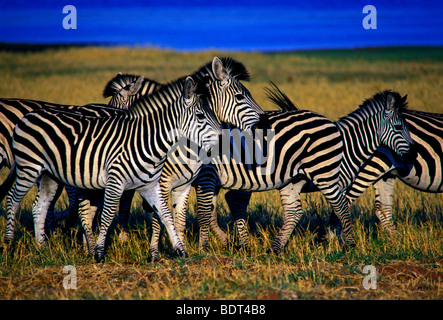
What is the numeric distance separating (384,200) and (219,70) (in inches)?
135

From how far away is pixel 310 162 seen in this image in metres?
7.06

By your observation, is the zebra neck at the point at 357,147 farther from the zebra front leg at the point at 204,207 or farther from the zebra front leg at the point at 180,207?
the zebra front leg at the point at 180,207

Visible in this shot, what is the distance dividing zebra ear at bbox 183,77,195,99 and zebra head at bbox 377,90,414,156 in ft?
9.97

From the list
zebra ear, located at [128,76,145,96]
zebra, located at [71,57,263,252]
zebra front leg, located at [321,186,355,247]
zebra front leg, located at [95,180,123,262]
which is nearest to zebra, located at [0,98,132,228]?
zebra ear, located at [128,76,145,96]

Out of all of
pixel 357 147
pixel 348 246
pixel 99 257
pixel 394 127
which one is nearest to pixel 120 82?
pixel 99 257

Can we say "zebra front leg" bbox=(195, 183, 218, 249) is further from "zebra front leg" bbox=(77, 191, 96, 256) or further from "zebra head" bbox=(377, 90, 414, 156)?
"zebra head" bbox=(377, 90, 414, 156)

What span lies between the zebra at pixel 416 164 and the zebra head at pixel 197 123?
8.95 ft

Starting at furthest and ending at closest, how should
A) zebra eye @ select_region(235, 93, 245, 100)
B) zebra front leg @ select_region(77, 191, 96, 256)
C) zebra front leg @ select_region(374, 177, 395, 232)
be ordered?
zebra front leg @ select_region(374, 177, 395, 232), zebra front leg @ select_region(77, 191, 96, 256), zebra eye @ select_region(235, 93, 245, 100)

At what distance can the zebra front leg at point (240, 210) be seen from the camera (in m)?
7.61

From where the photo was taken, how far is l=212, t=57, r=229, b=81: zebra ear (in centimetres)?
696

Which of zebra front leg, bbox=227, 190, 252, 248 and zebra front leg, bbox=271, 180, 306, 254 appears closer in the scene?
zebra front leg, bbox=271, 180, 306, 254

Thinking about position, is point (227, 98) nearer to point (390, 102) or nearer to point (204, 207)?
point (204, 207)

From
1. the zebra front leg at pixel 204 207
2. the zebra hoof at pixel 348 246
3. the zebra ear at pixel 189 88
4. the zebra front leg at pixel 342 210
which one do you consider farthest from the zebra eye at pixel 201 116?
the zebra hoof at pixel 348 246
